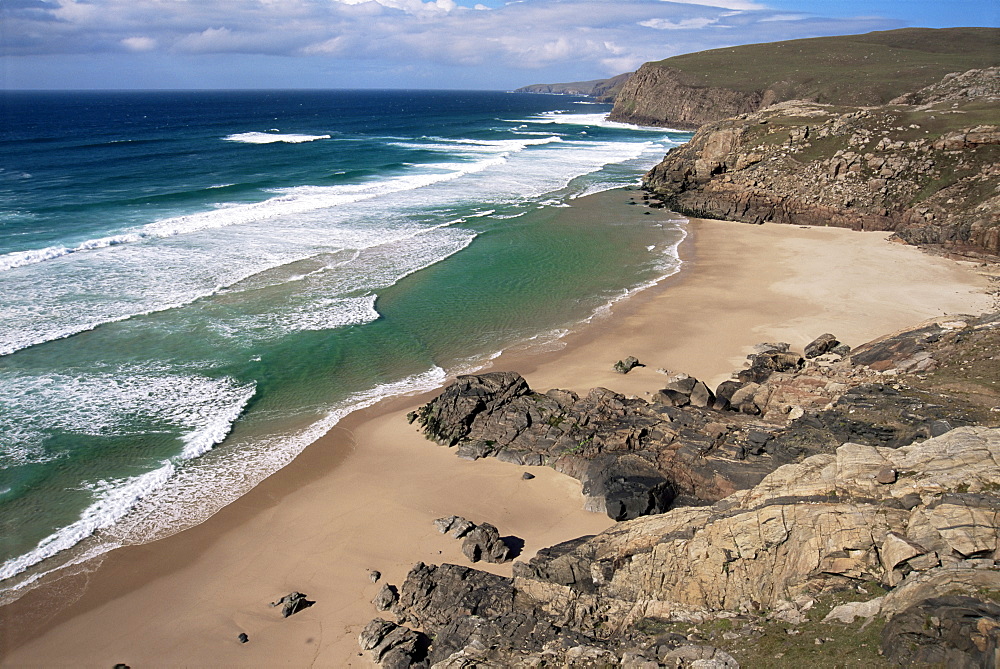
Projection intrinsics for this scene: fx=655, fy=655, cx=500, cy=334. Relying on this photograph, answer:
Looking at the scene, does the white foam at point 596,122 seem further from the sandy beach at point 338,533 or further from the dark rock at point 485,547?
the dark rock at point 485,547

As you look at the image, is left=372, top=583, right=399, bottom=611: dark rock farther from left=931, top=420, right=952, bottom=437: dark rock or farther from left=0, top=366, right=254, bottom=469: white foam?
left=931, top=420, right=952, bottom=437: dark rock

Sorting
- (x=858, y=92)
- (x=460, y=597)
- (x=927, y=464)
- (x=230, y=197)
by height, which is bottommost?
(x=460, y=597)

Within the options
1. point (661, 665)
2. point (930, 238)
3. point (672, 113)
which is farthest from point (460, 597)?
A: point (672, 113)

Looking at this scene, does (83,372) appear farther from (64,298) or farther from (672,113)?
(672,113)

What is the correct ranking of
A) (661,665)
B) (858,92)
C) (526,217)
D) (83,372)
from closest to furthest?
(661,665), (83,372), (526,217), (858,92)

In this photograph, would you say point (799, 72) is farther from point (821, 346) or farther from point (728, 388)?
point (728, 388)

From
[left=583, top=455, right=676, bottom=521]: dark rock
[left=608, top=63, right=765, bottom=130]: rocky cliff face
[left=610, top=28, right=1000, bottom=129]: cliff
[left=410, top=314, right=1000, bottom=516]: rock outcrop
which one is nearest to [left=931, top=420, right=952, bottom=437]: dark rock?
[left=410, top=314, right=1000, bottom=516]: rock outcrop

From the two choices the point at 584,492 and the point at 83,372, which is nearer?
the point at 584,492

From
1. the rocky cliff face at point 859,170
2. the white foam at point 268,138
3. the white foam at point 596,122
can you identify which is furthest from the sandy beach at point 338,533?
the white foam at point 596,122
